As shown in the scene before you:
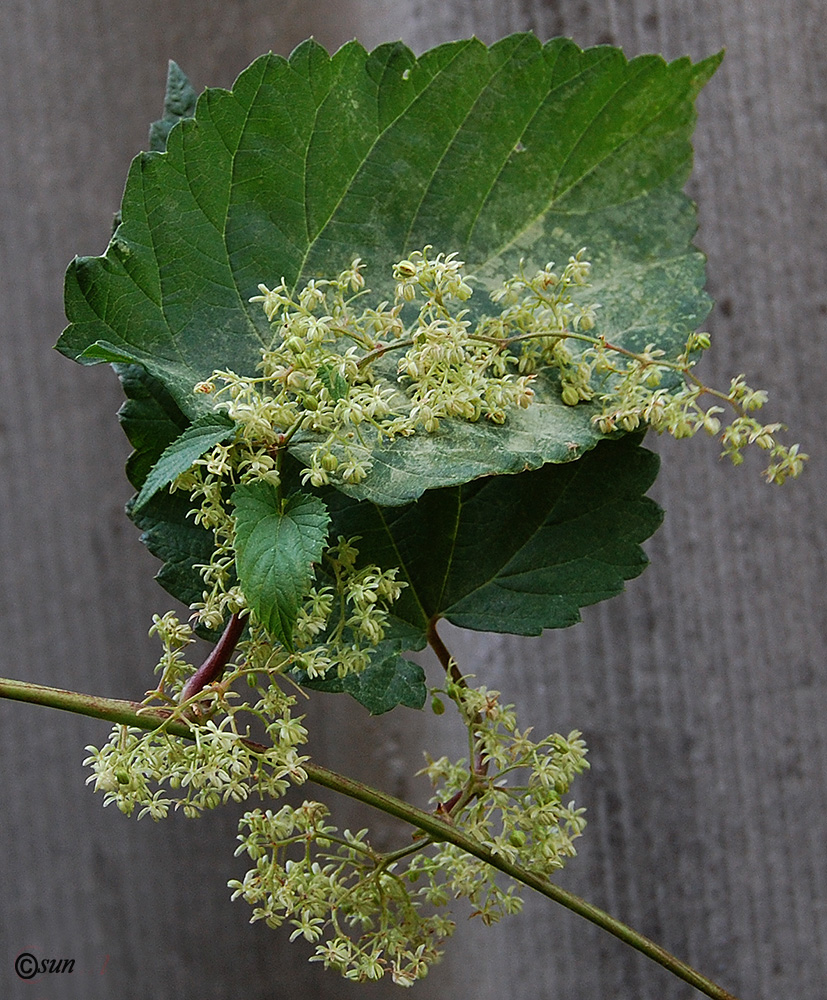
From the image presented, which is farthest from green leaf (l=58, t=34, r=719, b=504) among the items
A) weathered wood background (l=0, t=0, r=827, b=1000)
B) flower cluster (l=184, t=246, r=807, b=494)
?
weathered wood background (l=0, t=0, r=827, b=1000)

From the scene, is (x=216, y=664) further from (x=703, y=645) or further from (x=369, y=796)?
(x=703, y=645)

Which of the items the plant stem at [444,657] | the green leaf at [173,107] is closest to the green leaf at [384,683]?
the plant stem at [444,657]

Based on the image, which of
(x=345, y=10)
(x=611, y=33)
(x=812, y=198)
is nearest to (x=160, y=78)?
(x=345, y=10)

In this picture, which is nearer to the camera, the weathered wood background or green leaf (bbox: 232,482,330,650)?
green leaf (bbox: 232,482,330,650)

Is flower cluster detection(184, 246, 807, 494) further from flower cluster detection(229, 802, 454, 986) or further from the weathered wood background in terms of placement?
the weathered wood background

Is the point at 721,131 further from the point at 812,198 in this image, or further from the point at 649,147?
the point at 649,147

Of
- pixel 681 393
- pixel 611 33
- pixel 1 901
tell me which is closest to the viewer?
pixel 681 393

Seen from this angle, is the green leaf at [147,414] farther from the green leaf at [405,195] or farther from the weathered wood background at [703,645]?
the weathered wood background at [703,645]
